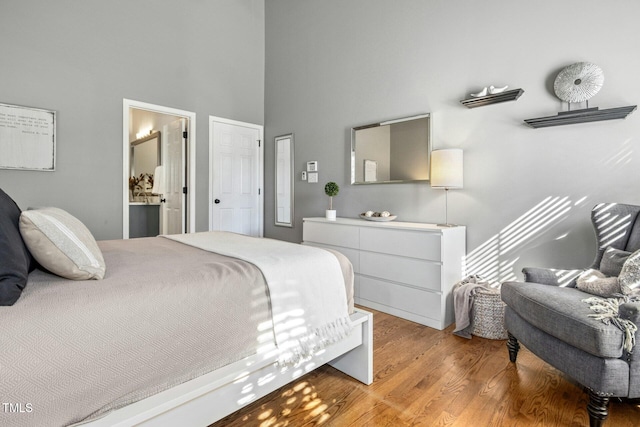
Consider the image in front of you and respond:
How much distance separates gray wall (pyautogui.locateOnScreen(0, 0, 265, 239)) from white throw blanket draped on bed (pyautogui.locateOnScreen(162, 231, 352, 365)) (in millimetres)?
2469

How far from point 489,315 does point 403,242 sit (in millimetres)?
831

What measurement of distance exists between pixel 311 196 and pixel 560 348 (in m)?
3.12

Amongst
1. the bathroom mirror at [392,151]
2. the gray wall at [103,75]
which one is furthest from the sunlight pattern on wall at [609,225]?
the gray wall at [103,75]

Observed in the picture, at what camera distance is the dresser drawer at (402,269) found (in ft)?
8.83

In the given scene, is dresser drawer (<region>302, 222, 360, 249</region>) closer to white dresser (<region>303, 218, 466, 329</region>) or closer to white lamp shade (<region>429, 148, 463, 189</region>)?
white dresser (<region>303, 218, 466, 329</region>)

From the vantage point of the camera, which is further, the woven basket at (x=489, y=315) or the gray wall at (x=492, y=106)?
the woven basket at (x=489, y=315)

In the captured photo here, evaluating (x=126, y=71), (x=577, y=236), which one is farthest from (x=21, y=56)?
(x=577, y=236)

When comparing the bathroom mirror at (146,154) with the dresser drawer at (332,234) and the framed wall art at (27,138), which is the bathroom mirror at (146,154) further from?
the dresser drawer at (332,234)

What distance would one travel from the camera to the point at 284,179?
15.4ft

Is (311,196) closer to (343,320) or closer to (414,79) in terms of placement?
(414,79)

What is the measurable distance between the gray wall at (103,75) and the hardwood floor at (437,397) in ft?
9.68

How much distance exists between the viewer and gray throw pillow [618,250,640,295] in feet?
5.33

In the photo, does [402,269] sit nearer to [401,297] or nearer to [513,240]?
[401,297]

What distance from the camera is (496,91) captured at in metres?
2.71
